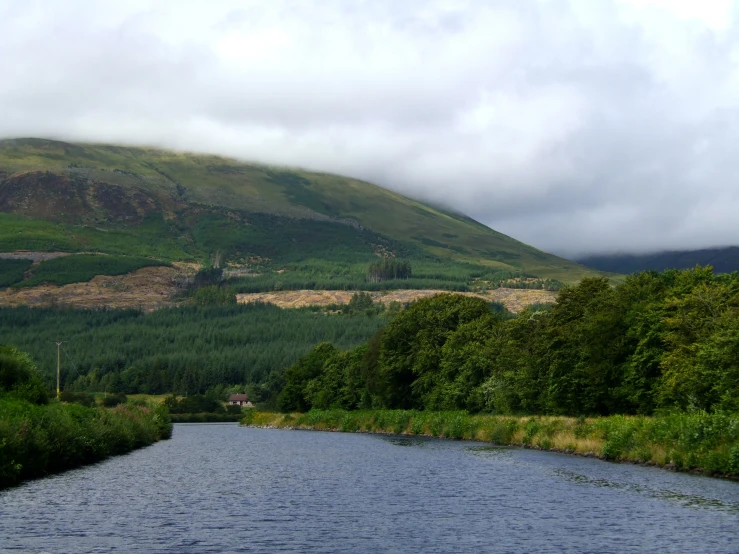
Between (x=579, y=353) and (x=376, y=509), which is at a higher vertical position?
(x=579, y=353)

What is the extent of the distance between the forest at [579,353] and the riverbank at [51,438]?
1869 inches

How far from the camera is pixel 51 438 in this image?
62.0 m

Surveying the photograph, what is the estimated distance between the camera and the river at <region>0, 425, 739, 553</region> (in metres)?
35.2

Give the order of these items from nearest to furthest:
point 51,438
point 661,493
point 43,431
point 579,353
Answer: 1. point 661,493
2. point 43,431
3. point 51,438
4. point 579,353

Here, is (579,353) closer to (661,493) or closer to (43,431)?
(661,493)

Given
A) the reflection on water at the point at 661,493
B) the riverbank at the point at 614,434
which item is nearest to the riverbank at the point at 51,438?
the reflection on water at the point at 661,493

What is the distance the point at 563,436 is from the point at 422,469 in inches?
852

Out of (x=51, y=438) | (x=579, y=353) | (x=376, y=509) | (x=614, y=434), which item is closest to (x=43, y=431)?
(x=51, y=438)

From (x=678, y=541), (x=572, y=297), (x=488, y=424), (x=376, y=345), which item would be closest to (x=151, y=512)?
(x=678, y=541)

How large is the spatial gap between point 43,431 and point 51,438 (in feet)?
12.6

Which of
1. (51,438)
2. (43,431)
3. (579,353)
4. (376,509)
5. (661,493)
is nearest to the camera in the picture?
(376,509)

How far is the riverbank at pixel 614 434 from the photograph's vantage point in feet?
189

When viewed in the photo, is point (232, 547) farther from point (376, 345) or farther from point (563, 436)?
point (376, 345)

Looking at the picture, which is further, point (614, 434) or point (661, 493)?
point (614, 434)
